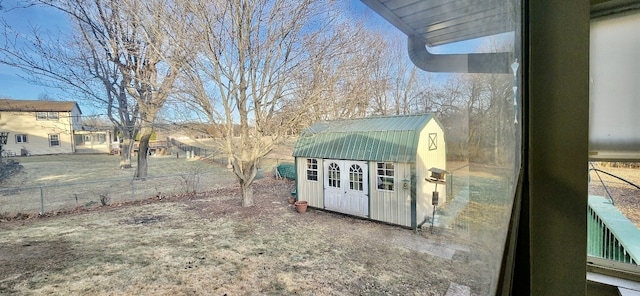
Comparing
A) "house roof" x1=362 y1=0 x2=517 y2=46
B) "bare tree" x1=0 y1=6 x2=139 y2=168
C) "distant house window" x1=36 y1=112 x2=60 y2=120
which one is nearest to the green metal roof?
"house roof" x1=362 y1=0 x2=517 y2=46

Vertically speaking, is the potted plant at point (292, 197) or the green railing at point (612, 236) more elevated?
the potted plant at point (292, 197)

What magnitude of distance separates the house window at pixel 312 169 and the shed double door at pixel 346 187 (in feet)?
0.23

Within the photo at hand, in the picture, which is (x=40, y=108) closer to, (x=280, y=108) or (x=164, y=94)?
(x=164, y=94)

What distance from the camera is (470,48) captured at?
0.30 m

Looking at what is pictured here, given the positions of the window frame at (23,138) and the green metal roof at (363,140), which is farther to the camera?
the green metal roof at (363,140)

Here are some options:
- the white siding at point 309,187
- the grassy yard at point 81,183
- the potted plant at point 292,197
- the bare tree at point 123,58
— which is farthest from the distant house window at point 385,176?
the bare tree at point 123,58

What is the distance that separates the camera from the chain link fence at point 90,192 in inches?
20.1

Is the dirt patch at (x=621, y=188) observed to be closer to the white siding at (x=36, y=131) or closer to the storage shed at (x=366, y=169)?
the storage shed at (x=366, y=169)

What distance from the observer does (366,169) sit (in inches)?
60.3

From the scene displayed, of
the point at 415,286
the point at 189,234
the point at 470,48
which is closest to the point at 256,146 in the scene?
the point at 189,234

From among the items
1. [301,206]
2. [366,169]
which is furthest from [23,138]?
[366,169]

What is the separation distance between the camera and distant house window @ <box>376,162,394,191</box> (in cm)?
142

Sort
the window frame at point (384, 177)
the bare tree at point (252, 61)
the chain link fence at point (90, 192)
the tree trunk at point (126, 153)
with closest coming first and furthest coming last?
the chain link fence at point (90, 192)
the tree trunk at point (126, 153)
the bare tree at point (252, 61)
the window frame at point (384, 177)

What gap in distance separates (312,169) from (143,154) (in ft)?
3.62
